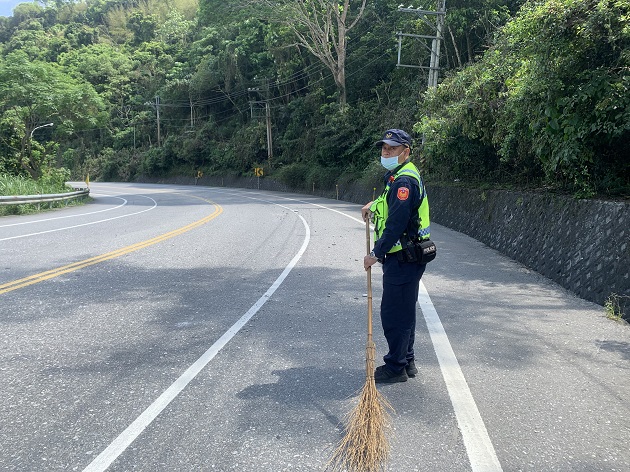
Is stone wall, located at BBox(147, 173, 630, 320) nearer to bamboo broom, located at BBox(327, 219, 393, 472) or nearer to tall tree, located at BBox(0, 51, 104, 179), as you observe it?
bamboo broom, located at BBox(327, 219, 393, 472)

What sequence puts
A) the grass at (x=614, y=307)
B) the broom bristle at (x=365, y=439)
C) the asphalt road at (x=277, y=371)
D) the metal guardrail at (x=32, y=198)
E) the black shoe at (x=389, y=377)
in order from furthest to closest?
the metal guardrail at (x=32, y=198) < the grass at (x=614, y=307) < the black shoe at (x=389, y=377) < the asphalt road at (x=277, y=371) < the broom bristle at (x=365, y=439)

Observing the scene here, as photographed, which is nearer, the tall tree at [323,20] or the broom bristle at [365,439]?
the broom bristle at [365,439]

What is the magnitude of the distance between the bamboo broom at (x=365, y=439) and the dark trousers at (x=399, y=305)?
58 centimetres

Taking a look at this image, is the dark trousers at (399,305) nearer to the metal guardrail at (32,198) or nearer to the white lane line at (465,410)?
the white lane line at (465,410)

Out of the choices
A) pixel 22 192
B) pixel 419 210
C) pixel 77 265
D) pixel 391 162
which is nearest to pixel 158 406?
pixel 419 210

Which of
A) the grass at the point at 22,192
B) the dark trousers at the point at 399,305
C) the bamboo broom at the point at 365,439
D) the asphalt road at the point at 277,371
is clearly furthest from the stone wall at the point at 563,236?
the grass at the point at 22,192

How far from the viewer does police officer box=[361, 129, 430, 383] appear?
4027 mm

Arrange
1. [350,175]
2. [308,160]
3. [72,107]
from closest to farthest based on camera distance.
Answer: [72,107] < [350,175] < [308,160]

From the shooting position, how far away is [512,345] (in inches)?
204

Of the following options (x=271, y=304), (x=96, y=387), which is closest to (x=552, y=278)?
(x=271, y=304)

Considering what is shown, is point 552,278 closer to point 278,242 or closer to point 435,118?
point 278,242

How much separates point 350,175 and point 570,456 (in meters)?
32.9

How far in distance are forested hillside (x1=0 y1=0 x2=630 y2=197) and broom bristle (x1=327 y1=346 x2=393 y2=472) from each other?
614 centimetres

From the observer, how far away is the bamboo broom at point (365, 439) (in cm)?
305
